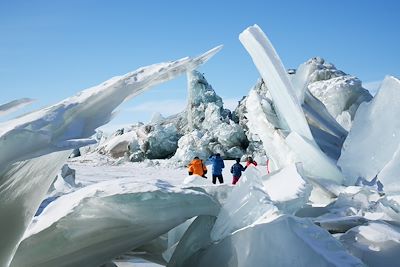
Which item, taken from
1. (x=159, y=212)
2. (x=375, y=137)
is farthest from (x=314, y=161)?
(x=159, y=212)

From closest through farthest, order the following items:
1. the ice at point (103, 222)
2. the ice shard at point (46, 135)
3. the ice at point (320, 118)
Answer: the ice shard at point (46, 135), the ice at point (103, 222), the ice at point (320, 118)

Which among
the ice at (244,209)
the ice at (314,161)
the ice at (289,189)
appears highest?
the ice at (244,209)

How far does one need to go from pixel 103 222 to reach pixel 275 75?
Result: 279cm

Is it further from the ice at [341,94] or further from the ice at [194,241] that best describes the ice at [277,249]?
the ice at [341,94]

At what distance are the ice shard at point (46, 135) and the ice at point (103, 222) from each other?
17cm

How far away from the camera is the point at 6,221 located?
1.29m

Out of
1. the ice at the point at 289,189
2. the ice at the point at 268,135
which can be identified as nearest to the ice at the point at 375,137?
the ice at the point at 268,135

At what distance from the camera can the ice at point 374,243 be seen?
1.92m

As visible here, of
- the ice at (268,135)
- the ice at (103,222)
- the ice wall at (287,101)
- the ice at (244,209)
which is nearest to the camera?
the ice at (103,222)

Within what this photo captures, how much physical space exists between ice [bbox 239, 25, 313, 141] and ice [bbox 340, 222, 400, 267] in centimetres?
192

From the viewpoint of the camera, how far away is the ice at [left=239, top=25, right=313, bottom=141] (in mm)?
4035

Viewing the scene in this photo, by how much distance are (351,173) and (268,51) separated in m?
1.24

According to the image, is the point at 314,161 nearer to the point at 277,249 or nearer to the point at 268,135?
the point at 268,135

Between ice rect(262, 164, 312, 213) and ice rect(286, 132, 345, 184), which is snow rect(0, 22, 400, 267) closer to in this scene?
ice rect(262, 164, 312, 213)
